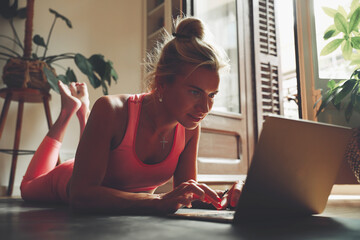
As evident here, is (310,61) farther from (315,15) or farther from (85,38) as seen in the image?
(85,38)

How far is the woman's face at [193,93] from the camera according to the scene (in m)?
0.91

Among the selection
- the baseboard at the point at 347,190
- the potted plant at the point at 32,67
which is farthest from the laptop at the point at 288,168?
the baseboard at the point at 347,190

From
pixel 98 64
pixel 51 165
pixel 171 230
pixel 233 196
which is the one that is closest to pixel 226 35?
pixel 98 64

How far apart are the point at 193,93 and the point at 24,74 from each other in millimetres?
1576

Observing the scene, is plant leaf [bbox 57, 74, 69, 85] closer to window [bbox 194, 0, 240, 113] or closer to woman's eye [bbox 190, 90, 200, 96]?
window [bbox 194, 0, 240, 113]

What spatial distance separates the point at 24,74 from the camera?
83.2 inches

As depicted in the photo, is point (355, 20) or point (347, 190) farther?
point (347, 190)

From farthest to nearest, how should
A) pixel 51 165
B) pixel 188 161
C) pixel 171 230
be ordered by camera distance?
pixel 51 165
pixel 188 161
pixel 171 230

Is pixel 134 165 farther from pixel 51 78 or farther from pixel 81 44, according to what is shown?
pixel 81 44

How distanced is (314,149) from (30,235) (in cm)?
Answer: 55

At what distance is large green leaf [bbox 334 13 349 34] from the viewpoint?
1803 millimetres

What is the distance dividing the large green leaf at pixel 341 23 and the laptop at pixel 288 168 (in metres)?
1.28

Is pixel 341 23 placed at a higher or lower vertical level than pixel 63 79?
higher

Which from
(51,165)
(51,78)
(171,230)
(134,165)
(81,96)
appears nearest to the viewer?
(171,230)
